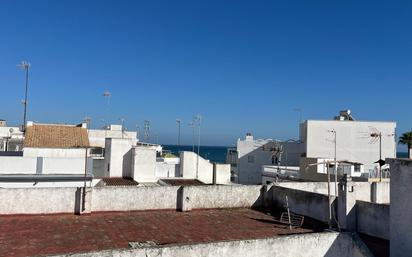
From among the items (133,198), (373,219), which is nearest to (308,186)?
(373,219)

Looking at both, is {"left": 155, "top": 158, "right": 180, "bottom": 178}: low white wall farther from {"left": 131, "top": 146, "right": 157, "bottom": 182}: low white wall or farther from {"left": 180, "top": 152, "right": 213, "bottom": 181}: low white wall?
{"left": 131, "top": 146, "right": 157, "bottom": 182}: low white wall

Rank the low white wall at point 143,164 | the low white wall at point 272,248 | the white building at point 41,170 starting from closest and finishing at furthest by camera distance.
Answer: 1. the low white wall at point 272,248
2. the white building at point 41,170
3. the low white wall at point 143,164

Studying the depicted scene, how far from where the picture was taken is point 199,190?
25281 mm

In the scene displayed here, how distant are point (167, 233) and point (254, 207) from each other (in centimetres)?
909

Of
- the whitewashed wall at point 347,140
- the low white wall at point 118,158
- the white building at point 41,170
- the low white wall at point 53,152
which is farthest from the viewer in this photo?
the whitewashed wall at point 347,140

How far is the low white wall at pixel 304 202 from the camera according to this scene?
75.9 ft

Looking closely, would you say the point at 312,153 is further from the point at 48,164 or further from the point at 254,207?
the point at 48,164

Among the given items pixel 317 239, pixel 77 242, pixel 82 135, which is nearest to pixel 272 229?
pixel 317 239

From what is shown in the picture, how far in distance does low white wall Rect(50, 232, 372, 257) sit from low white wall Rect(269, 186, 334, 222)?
6.14m

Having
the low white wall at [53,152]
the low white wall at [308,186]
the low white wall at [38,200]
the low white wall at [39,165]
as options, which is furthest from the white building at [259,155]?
the low white wall at [38,200]

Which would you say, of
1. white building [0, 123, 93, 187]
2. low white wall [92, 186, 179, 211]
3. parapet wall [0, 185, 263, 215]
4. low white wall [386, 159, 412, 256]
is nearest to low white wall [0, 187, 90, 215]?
parapet wall [0, 185, 263, 215]

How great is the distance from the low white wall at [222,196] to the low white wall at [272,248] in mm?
9815

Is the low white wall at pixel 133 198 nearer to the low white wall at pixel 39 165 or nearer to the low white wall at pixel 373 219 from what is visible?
the low white wall at pixel 39 165

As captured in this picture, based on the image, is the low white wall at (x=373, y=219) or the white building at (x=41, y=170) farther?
the white building at (x=41, y=170)
